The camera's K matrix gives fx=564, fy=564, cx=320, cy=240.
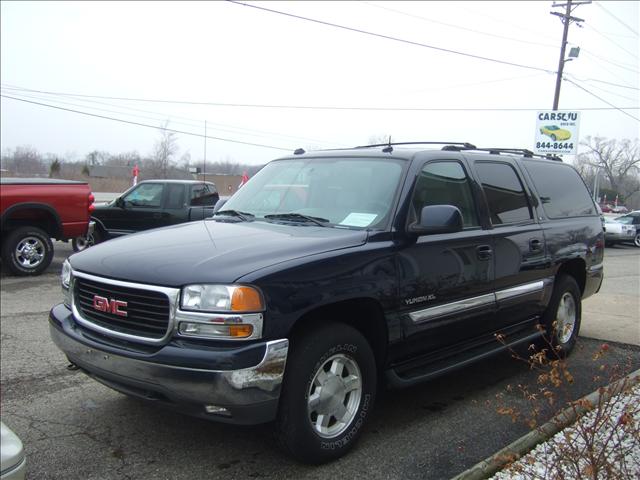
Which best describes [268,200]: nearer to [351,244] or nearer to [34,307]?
[351,244]

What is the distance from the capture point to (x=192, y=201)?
40.7ft

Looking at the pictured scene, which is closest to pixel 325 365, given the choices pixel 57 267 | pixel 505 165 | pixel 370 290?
pixel 370 290

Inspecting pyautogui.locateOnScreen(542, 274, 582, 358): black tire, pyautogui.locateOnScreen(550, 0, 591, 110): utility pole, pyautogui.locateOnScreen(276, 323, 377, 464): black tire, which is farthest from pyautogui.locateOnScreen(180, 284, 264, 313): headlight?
pyautogui.locateOnScreen(550, 0, 591, 110): utility pole

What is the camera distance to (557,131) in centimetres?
2459

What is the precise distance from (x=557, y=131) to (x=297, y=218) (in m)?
23.5

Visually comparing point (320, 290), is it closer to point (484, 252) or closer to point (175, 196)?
point (484, 252)

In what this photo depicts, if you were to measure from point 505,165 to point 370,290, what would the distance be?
234cm

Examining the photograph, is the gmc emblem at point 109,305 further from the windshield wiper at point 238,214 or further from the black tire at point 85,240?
the black tire at point 85,240

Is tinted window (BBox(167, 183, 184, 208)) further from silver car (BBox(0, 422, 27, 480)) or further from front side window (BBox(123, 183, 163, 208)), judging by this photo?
silver car (BBox(0, 422, 27, 480))

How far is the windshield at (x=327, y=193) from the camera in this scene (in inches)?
156

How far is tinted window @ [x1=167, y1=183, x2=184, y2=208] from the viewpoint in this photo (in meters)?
12.3

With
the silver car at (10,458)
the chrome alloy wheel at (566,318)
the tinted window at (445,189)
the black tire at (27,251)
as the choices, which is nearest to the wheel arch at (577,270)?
the chrome alloy wheel at (566,318)

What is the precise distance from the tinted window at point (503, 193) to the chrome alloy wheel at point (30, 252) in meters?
8.03

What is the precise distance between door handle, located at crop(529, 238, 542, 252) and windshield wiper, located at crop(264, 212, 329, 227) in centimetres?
205
